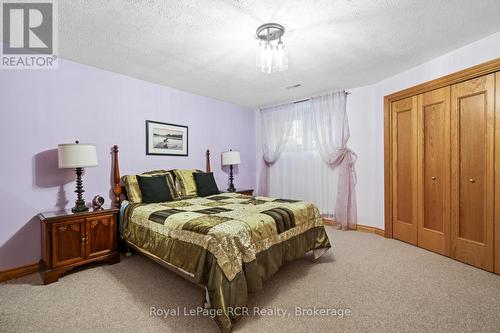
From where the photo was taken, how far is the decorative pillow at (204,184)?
3.68 metres

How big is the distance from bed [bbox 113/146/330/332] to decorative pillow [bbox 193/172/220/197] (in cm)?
89

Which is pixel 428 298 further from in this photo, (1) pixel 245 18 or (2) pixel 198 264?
(1) pixel 245 18

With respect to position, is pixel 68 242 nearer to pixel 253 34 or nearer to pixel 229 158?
pixel 229 158

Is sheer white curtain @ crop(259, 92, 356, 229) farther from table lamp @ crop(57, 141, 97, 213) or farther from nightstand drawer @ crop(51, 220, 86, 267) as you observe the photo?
nightstand drawer @ crop(51, 220, 86, 267)

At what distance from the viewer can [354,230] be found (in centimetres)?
396

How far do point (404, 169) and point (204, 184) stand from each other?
9.95 ft

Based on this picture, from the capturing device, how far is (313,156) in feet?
14.7

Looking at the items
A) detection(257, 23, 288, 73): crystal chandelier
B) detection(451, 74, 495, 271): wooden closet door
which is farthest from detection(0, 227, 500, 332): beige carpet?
detection(257, 23, 288, 73): crystal chandelier

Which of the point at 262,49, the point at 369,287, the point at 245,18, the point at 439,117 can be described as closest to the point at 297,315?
the point at 369,287

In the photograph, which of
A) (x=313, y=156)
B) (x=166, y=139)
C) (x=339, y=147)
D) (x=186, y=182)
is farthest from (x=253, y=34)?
(x=313, y=156)

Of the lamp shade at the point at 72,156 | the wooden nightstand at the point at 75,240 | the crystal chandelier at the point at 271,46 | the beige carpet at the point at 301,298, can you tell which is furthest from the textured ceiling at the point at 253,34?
the beige carpet at the point at 301,298

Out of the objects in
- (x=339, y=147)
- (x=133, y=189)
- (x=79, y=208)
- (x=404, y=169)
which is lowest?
(x=79, y=208)

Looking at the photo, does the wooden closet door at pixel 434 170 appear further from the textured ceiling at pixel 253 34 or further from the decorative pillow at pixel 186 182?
the decorative pillow at pixel 186 182

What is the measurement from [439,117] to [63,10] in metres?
4.16
